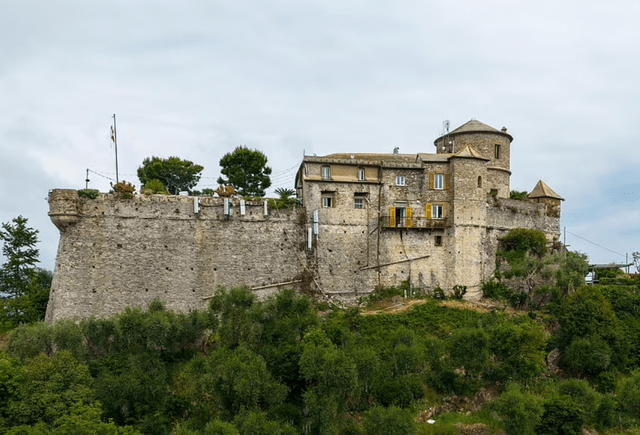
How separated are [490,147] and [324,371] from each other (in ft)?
86.2

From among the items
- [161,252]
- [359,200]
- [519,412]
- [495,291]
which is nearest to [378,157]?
[359,200]

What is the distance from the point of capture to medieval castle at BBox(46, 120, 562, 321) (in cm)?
3775

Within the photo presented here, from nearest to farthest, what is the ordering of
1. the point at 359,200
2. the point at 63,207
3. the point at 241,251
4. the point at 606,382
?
the point at 606,382, the point at 63,207, the point at 241,251, the point at 359,200

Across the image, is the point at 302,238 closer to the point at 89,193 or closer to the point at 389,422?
the point at 89,193

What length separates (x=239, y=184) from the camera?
5031 cm

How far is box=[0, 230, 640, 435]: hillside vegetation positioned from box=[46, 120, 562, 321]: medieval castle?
10.4 feet

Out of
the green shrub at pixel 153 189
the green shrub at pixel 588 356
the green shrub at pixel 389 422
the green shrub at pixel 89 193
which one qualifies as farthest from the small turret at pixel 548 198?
the green shrub at pixel 89 193

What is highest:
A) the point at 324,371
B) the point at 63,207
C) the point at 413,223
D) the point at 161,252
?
the point at 63,207

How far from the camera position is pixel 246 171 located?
5106 cm

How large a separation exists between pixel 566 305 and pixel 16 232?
38504 millimetres

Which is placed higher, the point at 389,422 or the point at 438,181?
the point at 438,181

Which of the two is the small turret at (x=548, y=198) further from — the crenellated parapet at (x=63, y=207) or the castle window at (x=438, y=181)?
the crenellated parapet at (x=63, y=207)

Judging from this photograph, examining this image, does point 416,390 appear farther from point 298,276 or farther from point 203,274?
point 203,274

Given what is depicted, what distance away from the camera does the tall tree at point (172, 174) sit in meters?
52.5
